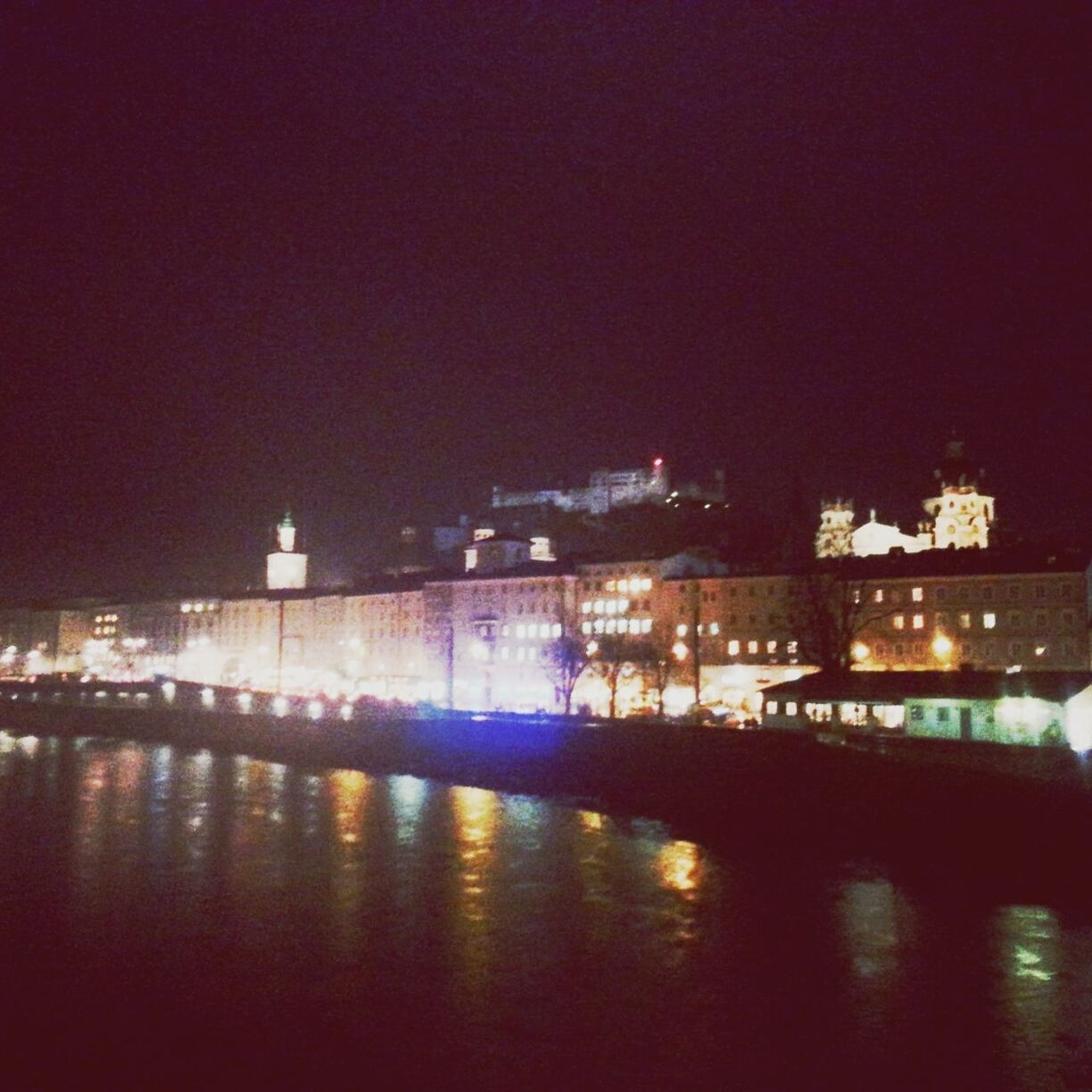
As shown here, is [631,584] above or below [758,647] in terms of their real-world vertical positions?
above

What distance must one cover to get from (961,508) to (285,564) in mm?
58001

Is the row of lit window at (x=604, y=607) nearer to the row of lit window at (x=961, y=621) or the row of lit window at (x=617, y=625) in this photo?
the row of lit window at (x=617, y=625)

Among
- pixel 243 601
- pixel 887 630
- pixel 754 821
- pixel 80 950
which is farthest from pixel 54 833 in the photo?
pixel 243 601

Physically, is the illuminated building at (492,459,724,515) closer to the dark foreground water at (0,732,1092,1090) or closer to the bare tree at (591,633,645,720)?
the bare tree at (591,633,645,720)

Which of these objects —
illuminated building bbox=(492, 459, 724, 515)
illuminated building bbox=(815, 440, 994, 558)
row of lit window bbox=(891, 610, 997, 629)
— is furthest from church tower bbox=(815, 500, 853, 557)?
row of lit window bbox=(891, 610, 997, 629)

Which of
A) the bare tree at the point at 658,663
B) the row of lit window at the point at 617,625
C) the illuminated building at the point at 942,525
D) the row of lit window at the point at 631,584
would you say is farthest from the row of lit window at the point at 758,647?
the illuminated building at the point at 942,525

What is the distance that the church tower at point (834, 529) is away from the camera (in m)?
83.0

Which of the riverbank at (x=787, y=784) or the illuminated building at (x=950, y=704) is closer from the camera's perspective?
the riverbank at (x=787, y=784)

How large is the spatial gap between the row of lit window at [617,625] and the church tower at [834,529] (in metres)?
23.3

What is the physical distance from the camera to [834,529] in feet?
278

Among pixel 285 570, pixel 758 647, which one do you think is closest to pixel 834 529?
pixel 758 647

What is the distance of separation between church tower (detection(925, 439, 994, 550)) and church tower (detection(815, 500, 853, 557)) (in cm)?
566

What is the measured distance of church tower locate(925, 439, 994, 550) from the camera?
79.9 metres

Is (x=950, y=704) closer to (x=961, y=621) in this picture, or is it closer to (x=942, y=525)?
(x=961, y=621)
